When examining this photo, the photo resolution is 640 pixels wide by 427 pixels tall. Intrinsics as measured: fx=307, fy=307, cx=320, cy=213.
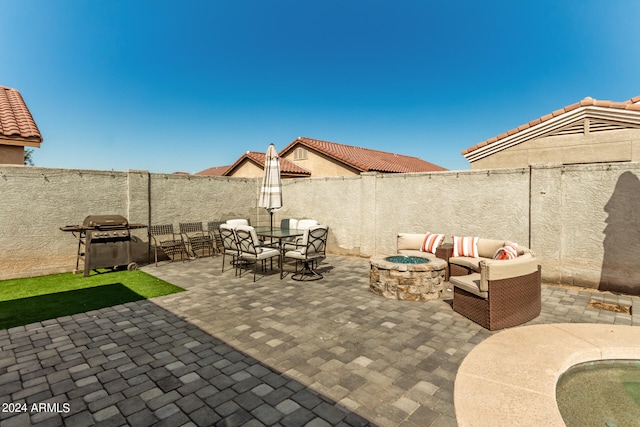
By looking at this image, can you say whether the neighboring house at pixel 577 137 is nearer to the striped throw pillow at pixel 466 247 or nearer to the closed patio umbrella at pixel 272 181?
the striped throw pillow at pixel 466 247

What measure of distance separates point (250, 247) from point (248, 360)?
3932mm

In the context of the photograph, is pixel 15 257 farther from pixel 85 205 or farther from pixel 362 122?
pixel 362 122

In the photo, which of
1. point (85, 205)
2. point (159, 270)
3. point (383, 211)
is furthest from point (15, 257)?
point (383, 211)

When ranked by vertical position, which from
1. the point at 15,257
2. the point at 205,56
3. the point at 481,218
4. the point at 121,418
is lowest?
the point at 121,418

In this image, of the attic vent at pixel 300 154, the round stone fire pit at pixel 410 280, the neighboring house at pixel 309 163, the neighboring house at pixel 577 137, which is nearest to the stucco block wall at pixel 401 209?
the neighboring house at pixel 577 137

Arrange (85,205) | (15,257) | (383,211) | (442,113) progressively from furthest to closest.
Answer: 1. (442,113)
2. (383,211)
3. (85,205)
4. (15,257)

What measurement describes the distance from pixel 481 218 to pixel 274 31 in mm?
14837

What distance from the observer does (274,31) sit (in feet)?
54.6

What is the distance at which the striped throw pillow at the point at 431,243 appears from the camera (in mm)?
7613

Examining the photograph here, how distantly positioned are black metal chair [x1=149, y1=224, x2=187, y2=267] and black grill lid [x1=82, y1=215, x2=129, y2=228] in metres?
1.25

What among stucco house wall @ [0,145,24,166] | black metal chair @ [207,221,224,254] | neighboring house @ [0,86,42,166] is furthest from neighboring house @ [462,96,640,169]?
stucco house wall @ [0,145,24,166]

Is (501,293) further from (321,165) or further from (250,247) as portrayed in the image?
(321,165)

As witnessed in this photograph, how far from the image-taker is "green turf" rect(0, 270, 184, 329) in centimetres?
527

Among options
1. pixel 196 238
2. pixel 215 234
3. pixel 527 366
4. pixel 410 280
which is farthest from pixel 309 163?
pixel 527 366
